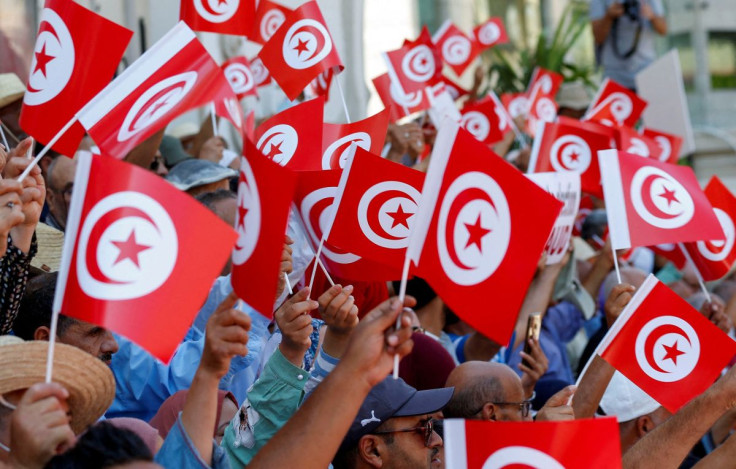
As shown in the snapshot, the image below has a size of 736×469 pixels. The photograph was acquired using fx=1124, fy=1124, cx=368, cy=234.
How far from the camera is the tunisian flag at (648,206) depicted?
4504 mm

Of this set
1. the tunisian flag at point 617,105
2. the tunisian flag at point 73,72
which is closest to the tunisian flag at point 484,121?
the tunisian flag at point 617,105

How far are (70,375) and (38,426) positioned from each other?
0.32 m

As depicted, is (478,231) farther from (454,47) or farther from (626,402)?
(454,47)

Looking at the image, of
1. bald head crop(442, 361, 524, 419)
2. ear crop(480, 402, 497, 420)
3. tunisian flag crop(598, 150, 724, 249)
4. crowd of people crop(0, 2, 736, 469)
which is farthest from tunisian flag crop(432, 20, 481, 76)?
ear crop(480, 402, 497, 420)

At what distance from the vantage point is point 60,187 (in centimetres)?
526

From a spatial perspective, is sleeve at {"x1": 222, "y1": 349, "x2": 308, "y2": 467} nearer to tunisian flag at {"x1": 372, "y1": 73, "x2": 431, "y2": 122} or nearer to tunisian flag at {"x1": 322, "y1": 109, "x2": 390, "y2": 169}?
tunisian flag at {"x1": 322, "y1": 109, "x2": 390, "y2": 169}

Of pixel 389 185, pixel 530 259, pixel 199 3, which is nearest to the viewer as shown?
pixel 530 259

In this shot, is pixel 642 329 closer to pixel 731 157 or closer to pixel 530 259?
pixel 530 259

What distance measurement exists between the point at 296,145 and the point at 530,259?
1.59 meters

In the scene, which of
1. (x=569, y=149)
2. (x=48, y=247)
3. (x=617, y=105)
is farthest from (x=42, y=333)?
(x=617, y=105)

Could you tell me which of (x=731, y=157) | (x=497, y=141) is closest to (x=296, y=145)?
(x=497, y=141)

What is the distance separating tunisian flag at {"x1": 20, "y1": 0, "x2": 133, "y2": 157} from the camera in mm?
3775

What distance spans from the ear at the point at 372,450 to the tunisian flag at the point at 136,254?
1.07 m

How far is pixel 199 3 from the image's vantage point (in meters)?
5.50
